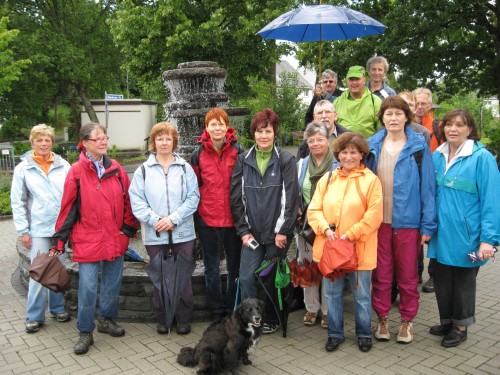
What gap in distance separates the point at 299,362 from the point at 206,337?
89 centimetres

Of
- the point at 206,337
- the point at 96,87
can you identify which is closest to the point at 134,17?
the point at 96,87

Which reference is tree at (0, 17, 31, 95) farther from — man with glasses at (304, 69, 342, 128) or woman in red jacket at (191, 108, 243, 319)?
woman in red jacket at (191, 108, 243, 319)

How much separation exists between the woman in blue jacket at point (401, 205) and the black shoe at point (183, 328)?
183 centimetres

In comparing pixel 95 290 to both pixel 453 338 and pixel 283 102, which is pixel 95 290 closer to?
pixel 453 338

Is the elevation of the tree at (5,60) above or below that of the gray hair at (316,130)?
above

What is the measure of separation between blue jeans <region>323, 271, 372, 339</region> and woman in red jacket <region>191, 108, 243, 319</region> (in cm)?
100

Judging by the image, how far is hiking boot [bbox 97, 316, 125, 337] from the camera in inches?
189

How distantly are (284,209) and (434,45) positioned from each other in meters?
14.3

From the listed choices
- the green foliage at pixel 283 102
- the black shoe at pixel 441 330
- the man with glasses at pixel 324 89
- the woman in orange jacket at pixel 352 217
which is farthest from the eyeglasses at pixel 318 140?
the green foliage at pixel 283 102

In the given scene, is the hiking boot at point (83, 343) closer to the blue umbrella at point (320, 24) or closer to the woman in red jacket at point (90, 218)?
the woman in red jacket at point (90, 218)

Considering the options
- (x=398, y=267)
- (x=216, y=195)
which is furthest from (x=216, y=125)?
(x=398, y=267)

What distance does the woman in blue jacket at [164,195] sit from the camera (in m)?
4.56

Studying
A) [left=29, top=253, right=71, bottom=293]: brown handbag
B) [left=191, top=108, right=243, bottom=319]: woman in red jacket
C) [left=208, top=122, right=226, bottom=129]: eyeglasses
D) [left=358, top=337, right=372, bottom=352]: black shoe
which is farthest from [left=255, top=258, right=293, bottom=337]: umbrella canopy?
[left=29, top=253, right=71, bottom=293]: brown handbag

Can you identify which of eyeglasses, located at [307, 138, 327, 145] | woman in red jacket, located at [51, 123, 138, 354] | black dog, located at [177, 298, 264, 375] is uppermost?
eyeglasses, located at [307, 138, 327, 145]
